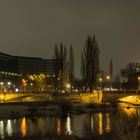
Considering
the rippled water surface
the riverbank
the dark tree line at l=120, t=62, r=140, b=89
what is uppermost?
the dark tree line at l=120, t=62, r=140, b=89

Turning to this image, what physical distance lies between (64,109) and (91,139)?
43526 millimetres

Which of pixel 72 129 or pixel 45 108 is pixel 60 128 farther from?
pixel 45 108

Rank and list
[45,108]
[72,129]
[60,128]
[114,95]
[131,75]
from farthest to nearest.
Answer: [131,75]
[114,95]
[45,108]
[60,128]
[72,129]

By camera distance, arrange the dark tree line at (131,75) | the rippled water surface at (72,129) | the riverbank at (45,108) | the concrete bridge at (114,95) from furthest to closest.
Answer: the dark tree line at (131,75), the concrete bridge at (114,95), the riverbank at (45,108), the rippled water surface at (72,129)

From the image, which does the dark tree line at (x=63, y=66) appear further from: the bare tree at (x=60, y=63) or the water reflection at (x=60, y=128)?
the water reflection at (x=60, y=128)

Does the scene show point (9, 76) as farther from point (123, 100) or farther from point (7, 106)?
point (7, 106)

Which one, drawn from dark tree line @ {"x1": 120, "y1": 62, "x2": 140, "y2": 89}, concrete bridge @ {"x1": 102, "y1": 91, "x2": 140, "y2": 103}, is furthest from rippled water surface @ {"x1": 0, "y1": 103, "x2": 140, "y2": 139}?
dark tree line @ {"x1": 120, "y1": 62, "x2": 140, "y2": 89}

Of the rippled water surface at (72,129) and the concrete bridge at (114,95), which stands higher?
the concrete bridge at (114,95)

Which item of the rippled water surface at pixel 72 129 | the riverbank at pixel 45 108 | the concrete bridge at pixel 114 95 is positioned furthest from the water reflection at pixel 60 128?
the concrete bridge at pixel 114 95

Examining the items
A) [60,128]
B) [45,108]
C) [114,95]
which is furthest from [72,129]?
[114,95]

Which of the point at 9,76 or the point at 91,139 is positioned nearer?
the point at 91,139

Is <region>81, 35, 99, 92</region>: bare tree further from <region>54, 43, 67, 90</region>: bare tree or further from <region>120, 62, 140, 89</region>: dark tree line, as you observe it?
<region>120, 62, 140, 89</region>: dark tree line

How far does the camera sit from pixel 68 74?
108 meters

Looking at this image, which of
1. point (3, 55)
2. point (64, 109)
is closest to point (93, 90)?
point (64, 109)
